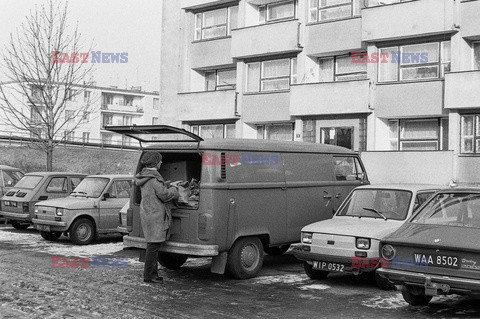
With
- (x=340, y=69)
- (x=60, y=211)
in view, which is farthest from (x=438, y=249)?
(x=340, y=69)

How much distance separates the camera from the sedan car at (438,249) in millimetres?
7184

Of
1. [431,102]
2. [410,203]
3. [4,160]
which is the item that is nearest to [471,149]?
[431,102]

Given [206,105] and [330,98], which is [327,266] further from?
[206,105]

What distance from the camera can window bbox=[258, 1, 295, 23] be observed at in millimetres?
27641

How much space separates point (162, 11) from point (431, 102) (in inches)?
618

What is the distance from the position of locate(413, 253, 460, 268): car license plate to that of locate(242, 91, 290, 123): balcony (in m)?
19.3

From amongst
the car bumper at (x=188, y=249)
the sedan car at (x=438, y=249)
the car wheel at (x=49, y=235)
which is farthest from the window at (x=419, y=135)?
the sedan car at (x=438, y=249)

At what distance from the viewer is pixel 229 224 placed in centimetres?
1006

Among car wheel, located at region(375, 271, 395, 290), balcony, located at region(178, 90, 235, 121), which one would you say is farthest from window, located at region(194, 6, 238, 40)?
car wheel, located at region(375, 271, 395, 290)

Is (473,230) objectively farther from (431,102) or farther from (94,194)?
(431,102)

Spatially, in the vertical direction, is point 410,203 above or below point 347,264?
above

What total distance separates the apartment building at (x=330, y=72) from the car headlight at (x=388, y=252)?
48.3 ft

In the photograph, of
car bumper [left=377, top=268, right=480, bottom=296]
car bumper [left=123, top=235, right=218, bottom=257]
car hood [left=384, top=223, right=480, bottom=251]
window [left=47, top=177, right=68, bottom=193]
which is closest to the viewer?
car bumper [left=377, top=268, right=480, bottom=296]

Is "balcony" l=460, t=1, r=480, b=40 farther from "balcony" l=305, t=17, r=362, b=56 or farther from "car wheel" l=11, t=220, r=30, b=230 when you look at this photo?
"car wheel" l=11, t=220, r=30, b=230
